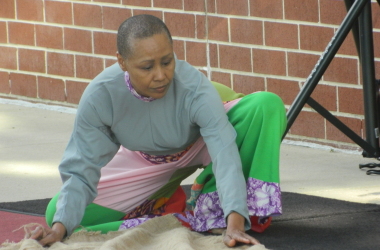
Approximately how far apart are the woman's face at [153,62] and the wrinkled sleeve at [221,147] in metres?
0.18

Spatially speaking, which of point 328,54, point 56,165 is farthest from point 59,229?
point 56,165

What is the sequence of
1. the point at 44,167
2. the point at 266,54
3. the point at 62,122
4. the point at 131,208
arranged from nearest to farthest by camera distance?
the point at 131,208
the point at 44,167
the point at 266,54
the point at 62,122

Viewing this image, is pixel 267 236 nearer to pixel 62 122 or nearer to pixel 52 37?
pixel 62 122

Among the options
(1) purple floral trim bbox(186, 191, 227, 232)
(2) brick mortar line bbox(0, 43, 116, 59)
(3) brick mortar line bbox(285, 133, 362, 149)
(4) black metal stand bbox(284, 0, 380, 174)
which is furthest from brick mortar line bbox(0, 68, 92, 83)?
(1) purple floral trim bbox(186, 191, 227, 232)

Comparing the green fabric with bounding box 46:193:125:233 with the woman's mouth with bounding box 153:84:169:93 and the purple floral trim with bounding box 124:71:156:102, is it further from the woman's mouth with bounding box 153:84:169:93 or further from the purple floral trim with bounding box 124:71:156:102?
the woman's mouth with bounding box 153:84:169:93

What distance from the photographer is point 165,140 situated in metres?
3.08

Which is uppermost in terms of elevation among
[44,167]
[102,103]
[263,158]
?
[102,103]

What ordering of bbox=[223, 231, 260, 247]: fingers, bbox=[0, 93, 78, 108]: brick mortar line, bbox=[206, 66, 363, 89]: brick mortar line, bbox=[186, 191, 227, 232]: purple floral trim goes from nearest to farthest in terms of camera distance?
bbox=[223, 231, 260, 247]: fingers < bbox=[186, 191, 227, 232]: purple floral trim < bbox=[206, 66, 363, 89]: brick mortar line < bbox=[0, 93, 78, 108]: brick mortar line

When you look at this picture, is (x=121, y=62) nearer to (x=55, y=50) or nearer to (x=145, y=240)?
(x=145, y=240)

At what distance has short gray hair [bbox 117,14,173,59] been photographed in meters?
2.80

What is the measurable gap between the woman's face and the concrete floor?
1.27 metres

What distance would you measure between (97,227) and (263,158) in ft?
2.23

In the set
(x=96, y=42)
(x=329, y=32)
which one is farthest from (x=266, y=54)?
(x=96, y=42)

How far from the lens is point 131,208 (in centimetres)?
333
